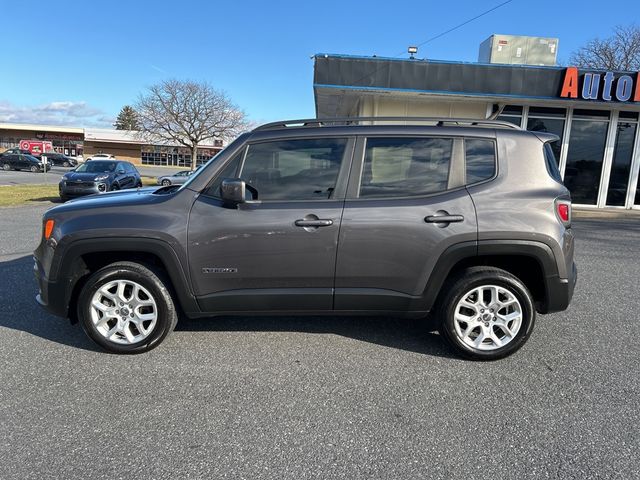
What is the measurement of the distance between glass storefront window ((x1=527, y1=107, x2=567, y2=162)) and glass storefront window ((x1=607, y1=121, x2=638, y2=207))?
6.44 feet

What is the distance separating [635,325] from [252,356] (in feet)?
12.7

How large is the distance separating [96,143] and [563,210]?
250ft

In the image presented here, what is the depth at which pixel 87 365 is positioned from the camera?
11.4ft

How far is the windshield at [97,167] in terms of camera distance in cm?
1670

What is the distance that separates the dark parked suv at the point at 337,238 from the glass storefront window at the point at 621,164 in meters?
14.4

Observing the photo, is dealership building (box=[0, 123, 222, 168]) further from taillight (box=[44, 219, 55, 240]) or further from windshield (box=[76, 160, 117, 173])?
taillight (box=[44, 219, 55, 240])

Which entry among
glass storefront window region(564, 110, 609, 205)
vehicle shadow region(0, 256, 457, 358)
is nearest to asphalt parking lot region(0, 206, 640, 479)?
vehicle shadow region(0, 256, 457, 358)

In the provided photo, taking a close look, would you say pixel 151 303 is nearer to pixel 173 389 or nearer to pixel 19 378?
pixel 173 389

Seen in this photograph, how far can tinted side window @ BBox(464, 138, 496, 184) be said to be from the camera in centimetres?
362

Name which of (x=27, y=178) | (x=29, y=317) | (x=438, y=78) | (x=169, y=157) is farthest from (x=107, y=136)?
(x=29, y=317)

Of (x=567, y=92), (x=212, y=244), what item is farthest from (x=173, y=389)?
(x=567, y=92)

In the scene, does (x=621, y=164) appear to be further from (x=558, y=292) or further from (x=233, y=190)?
(x=233, y=190)

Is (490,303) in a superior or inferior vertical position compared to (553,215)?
inferior

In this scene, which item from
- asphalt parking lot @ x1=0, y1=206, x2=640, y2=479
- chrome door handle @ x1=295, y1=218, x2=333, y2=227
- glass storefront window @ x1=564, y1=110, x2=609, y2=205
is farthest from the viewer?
glass storefront window @ x1=564, y1=110, x2=609, y2=205
